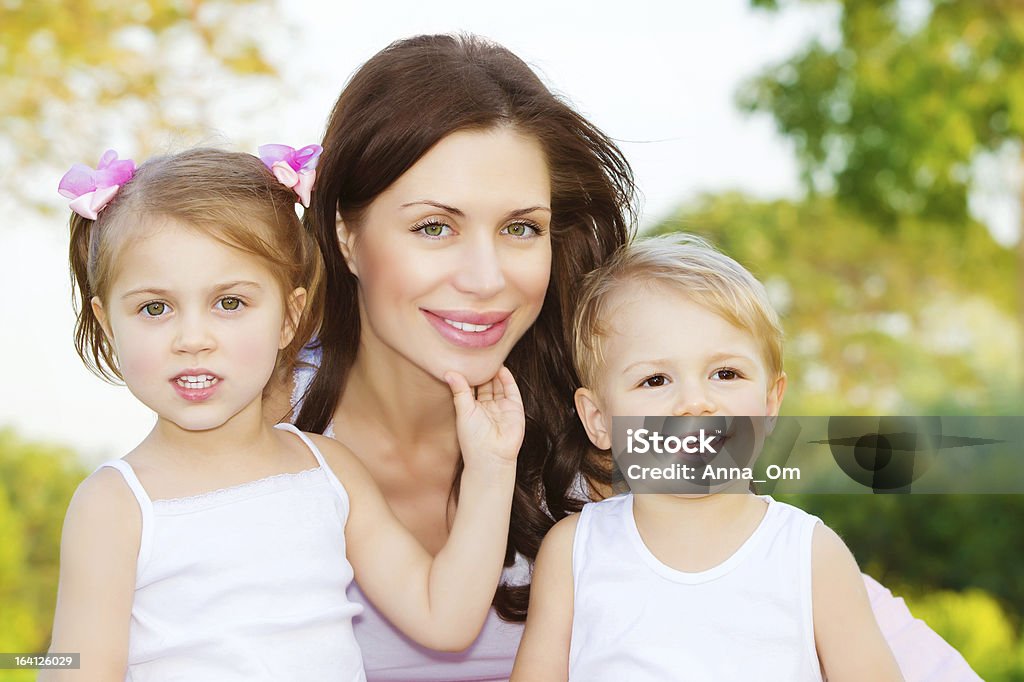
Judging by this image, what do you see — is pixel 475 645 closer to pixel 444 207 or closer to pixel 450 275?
pixel 450 275

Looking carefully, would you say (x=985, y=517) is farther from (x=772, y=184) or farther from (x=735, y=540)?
(x=772, y=184)

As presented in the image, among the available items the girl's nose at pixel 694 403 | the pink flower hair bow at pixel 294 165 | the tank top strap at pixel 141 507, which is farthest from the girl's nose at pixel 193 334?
the girl's nose at pixel 694 403

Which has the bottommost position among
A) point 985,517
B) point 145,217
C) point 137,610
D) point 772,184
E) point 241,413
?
point 985,517

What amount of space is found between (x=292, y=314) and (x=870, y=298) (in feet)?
38.9

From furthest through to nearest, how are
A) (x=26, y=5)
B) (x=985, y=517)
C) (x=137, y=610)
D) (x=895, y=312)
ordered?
(x=895, y=312) → (x=26, y=5) → (x=985, y=517) → (x=137, y=610)

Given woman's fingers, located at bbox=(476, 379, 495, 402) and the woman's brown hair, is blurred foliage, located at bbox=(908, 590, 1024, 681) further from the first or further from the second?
woman's fingers, located at bbox=(476, 379, 495, 402)

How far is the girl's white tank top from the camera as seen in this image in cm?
229

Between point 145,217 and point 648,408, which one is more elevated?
point 145,217

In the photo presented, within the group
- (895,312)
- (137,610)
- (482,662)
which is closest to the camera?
(137,610)

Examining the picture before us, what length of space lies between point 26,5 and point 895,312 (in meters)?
9.46

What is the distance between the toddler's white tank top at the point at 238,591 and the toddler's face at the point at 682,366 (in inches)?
27.7

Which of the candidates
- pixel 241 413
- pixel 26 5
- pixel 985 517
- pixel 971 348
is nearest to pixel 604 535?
pixel 241 413

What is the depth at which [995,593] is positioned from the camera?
6449 millimetres

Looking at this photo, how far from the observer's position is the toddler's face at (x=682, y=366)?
2346mm
